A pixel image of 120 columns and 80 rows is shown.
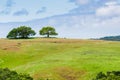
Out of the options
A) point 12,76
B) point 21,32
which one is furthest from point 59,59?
point 21,32

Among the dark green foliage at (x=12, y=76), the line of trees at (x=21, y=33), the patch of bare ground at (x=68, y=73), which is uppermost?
the line of trees at (x=21, y=33)

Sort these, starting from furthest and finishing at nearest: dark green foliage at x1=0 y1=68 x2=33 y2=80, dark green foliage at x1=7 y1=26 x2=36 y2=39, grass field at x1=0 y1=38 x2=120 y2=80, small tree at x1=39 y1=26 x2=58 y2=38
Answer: small tree at x1=39 y1=26 x2=58 y2=38 < dark green foliage at x1=7 y1=26 x2=36 y2=39 < grass field at x1=0 y1=38 x2=120 y2=80 < dark green foliage at x1=0 y1=68 x2=33 y2=80

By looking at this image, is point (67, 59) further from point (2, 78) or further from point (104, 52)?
point (2, 78)

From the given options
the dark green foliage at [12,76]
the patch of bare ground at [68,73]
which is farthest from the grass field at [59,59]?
the dark green foliage at [12,76]

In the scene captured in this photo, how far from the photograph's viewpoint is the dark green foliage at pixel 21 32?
163375 millimetres

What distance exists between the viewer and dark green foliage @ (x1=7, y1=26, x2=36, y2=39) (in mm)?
163375

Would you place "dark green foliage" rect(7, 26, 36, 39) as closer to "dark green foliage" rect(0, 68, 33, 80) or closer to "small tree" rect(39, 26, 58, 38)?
"small tree" rect(39, 26, 58, 38)

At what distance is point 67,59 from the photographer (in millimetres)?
101938

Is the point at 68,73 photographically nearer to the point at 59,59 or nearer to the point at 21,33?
the point at 59,59

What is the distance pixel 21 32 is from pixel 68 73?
3123 inches

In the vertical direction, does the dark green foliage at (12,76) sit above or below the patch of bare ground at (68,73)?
above

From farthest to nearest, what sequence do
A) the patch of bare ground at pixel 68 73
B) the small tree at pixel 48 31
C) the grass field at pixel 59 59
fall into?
the small tree at pixel 48 31
the grass field at pixel 59 59
the patch of bare ground at pixel 68 73

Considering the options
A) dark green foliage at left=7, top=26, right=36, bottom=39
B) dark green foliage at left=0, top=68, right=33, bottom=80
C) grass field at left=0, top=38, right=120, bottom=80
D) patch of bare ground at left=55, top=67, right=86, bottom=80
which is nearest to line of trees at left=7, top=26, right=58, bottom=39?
dark green foliage at left=7, top=26, right=36, bottom=39

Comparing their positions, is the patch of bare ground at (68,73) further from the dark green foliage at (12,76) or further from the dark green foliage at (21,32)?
the dark green foliage at (21,32)
